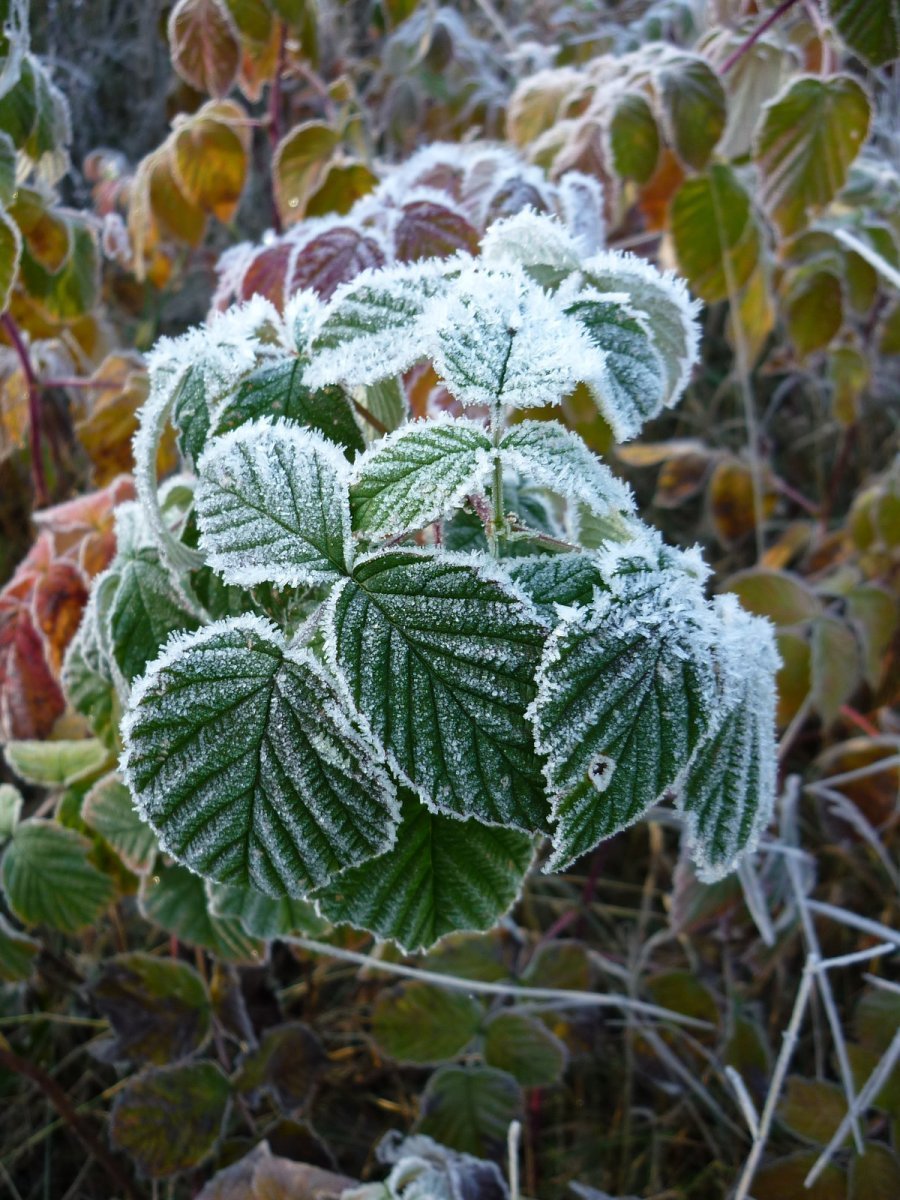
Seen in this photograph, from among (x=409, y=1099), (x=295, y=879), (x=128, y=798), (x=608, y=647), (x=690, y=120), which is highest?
(x=690, y=120)

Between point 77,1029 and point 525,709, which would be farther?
point 77,1029

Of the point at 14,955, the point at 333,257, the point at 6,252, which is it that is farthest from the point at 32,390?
the point at 14,955

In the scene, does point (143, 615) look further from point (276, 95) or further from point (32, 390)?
point (276, 95)

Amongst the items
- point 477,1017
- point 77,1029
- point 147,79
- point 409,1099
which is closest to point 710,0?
point 147,79

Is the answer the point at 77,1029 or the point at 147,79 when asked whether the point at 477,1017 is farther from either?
the point at 147,79

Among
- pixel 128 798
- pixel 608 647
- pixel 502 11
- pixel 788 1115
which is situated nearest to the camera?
pixel 608 647

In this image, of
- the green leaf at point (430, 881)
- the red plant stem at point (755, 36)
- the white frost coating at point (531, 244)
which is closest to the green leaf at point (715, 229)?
the red plant stem at point (755, 36)
